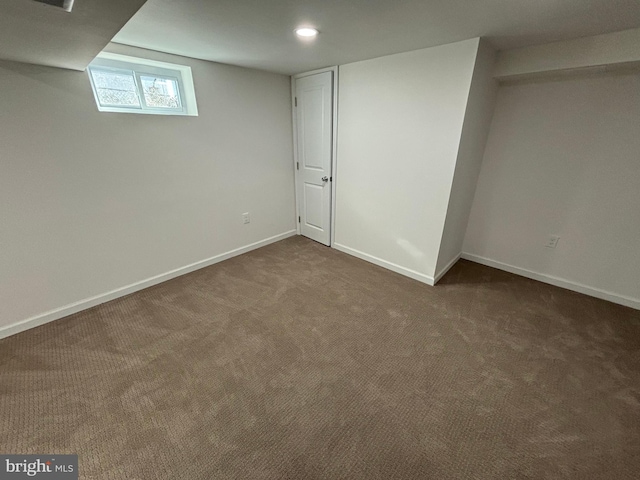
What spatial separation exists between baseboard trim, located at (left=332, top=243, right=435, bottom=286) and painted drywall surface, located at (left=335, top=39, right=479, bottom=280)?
3 cm

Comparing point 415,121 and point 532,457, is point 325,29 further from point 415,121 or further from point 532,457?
point 532,457

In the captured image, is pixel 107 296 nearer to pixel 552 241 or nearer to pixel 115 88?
pixel 115 88

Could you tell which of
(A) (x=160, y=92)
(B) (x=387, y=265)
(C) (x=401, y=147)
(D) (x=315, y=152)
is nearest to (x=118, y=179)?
(A) (x=160, y=92)

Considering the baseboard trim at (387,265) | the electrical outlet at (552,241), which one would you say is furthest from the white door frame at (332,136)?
the electrical outlet at (552,241)

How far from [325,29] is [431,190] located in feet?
4.95

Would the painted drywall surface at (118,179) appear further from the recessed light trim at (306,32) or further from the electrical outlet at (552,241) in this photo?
the electrical outlet at (552,241)

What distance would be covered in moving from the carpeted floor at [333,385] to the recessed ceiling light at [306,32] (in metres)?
2.04

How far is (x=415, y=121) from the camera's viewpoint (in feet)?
7.47

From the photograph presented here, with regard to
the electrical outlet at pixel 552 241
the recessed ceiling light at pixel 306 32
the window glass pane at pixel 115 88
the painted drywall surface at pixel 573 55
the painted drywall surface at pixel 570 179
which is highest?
the recessed ceiling light at pixel 306 32

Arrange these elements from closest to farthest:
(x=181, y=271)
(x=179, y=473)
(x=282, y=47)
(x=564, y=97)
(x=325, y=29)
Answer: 1. (x=179, y=473)
2. (x=325, y=29)
3. (x=282, y=47)
4. (x=564, y=97)
5. (x=181, y=271)

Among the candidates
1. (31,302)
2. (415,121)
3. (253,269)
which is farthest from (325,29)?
(31,302)

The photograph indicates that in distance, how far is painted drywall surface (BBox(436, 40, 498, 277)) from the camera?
202cm

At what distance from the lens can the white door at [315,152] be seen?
9.52 ft

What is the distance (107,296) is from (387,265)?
2777 mm
